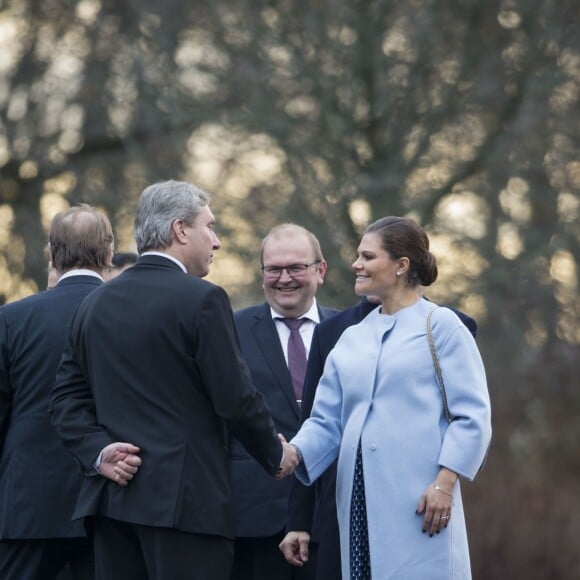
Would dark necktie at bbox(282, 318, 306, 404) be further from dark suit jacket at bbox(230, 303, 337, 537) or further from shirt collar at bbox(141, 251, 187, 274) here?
shirt collar at bbox(141, 251, 187, 274)

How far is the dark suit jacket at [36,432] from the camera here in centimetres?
558

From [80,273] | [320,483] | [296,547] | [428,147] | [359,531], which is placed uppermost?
[428,147]

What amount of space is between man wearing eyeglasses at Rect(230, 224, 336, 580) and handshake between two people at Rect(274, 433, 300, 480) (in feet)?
2.90

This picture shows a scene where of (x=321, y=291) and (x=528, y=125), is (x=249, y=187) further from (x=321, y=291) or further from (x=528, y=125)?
(x=528, y=125)

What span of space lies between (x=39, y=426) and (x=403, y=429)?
1.58 m

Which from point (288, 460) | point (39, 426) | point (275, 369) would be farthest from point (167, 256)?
point (275, 369)

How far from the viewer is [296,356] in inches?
251

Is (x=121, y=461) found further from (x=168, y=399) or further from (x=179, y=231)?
(x=179, y=231)

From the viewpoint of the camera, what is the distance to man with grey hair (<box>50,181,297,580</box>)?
4785 millimetres

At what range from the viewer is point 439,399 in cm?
498

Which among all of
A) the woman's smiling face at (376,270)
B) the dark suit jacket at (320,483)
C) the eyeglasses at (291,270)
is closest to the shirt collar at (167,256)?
the woman's smiling face at (376,270)

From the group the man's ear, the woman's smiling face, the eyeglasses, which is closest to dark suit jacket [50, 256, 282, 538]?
the man's ear

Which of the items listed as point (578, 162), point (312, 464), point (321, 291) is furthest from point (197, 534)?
point (578, 162)

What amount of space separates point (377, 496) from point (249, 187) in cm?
874
